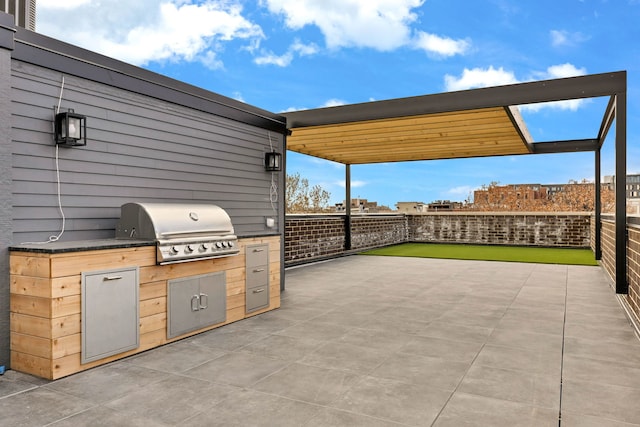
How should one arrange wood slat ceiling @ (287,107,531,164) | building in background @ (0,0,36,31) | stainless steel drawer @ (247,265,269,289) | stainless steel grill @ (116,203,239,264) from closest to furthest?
stainless steel grill @ (116,203,239,264) → building in background @ (0,0,36,31) → stainless steel drawer @ (247,265,269,289) → wood slat ceiling @ (287,107,531,164)

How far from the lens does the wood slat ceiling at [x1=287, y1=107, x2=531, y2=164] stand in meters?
6.55

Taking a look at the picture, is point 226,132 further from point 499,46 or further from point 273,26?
point 499,46

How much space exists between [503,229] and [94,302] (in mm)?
12996

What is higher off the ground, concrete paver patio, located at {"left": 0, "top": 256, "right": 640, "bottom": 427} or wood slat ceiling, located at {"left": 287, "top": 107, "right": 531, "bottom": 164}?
wood slat ceiling, located at {"left": 287, "top": 107, "right": 531, "bottom": 164}

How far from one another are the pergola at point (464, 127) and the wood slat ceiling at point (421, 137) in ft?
0.05

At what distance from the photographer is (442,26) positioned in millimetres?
20031

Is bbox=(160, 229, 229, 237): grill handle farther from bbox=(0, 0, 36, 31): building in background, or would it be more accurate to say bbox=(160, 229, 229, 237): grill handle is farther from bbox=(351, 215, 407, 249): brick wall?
bbox=(351, 215, 407, 249): brick wall

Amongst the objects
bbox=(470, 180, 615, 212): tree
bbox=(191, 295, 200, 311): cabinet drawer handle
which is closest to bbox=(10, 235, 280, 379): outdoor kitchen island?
bbox=(191, 295, 200, 311): cabinet drawer handle

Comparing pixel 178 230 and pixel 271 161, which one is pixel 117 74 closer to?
pixel 178 230

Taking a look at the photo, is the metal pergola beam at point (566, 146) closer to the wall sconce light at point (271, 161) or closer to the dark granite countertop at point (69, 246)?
the wall sconce light at point (271, 161)

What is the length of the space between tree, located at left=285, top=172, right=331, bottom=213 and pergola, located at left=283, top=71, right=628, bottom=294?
23.8 ft

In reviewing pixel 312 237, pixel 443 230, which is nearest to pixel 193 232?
pixel 312 237

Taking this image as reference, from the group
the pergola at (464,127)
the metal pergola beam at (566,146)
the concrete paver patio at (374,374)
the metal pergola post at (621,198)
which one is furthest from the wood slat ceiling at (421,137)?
the concrete paver patio at (374,374)

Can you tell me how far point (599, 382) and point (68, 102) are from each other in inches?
168
